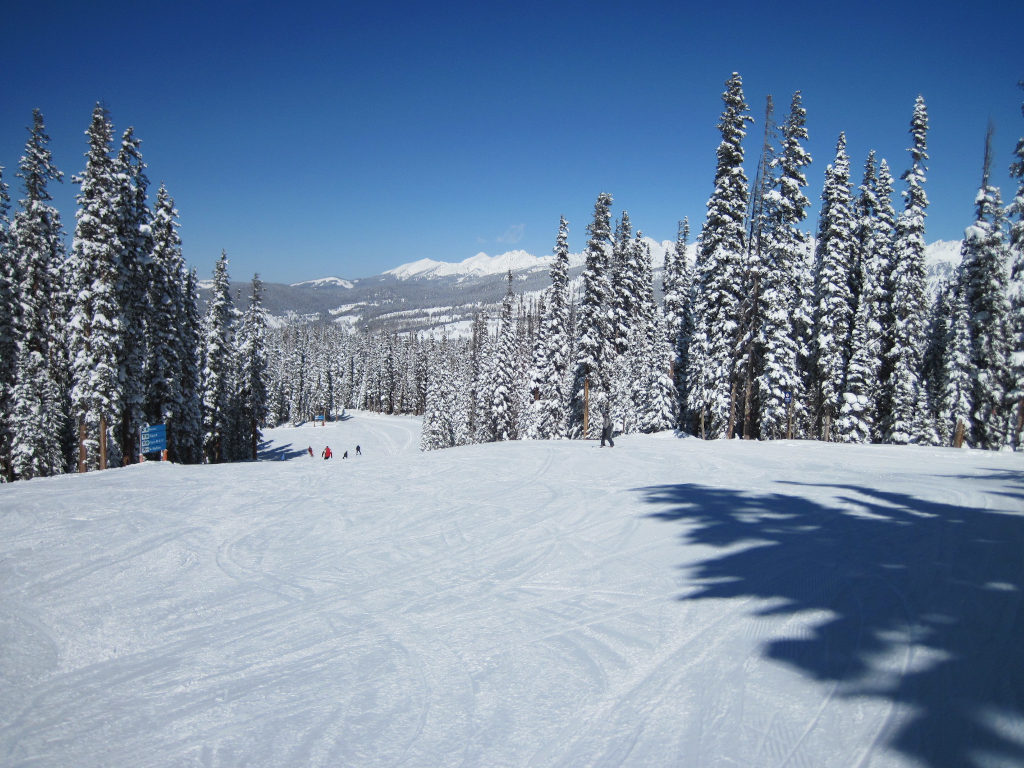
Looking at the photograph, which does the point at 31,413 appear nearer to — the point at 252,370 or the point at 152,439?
the point at 152,439

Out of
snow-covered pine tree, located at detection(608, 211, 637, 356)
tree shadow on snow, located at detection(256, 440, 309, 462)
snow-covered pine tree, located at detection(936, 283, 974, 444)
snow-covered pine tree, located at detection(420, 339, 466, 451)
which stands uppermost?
snow-covered pine tree, located at detection(608, 211, 637, 356)

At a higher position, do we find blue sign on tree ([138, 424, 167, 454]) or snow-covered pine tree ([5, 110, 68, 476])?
snow-covered pine tree ([5, 110, 68, 476])

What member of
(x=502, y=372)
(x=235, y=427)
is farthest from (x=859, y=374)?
(x=235, y=427)

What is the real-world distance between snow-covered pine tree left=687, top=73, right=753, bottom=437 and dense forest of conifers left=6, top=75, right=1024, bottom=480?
0.10 meters

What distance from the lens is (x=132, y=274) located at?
24.5 meters

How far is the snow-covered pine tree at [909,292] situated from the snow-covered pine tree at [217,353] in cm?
4304

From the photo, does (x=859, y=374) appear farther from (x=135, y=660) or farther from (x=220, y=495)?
(x=135, y=660)

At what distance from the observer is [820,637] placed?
204 inches

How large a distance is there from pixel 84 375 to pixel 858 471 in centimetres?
3006

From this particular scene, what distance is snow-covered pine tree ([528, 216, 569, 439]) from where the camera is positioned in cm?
3666

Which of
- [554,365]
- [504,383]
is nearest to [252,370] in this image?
[504,383]

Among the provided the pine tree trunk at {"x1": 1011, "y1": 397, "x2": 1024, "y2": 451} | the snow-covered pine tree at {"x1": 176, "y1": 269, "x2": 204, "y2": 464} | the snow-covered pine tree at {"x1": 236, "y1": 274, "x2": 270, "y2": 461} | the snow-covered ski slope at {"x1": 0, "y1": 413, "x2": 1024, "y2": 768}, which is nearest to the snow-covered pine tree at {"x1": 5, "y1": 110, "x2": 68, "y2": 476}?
the snow-covered pine tree at {"x1": 176, "y1": 269, "x2": 204, "y2": 464}

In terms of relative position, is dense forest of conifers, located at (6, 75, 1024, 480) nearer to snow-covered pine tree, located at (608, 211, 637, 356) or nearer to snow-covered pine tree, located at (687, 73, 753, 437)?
snow-covered pine tree, located at (687, 73, 753, 437)

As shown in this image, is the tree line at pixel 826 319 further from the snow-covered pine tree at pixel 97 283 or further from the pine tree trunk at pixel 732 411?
the snow-covered pine tree at pixel 97 283
